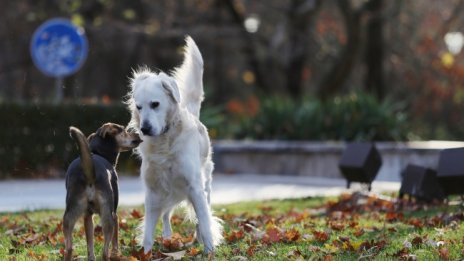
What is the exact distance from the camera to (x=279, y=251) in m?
6.54

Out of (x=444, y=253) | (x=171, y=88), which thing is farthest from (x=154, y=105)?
(x=444, y=253)

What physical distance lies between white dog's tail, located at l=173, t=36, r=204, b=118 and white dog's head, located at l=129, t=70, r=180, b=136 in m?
1.56

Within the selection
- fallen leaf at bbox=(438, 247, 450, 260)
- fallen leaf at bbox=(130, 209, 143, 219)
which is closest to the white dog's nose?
fallen leaf at bbox=(438, 247, 450, 260)

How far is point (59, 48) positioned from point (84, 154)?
1090 centimetres

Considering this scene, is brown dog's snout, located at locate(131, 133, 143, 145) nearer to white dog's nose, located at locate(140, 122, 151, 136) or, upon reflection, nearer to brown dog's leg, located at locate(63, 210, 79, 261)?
white dog's nose, located at locate(140, 122, 151, 136)

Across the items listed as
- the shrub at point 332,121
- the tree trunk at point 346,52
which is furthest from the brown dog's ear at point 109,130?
the tree trunk at point 346,52

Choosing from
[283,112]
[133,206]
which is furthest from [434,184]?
[283,112]

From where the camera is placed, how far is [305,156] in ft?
54.0

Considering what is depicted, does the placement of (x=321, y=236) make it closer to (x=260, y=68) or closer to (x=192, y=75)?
(x=192, y=75)

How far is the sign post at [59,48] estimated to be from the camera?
1614 centimetres

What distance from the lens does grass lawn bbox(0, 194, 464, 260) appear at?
6430 mm

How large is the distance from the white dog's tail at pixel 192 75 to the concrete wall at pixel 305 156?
7.54m

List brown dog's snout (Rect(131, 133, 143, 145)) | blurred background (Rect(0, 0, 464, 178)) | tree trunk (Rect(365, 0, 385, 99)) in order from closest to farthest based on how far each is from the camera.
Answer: brown dog's snout (Rect(131, 133, 143, 145)) → blurred background (Rect(0, 0, 464, 178)) → tree trunk (Rect(365, 0, 385, 99))

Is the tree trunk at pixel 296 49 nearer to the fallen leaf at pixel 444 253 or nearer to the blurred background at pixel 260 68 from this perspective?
the blurred background at pixel 260 68
